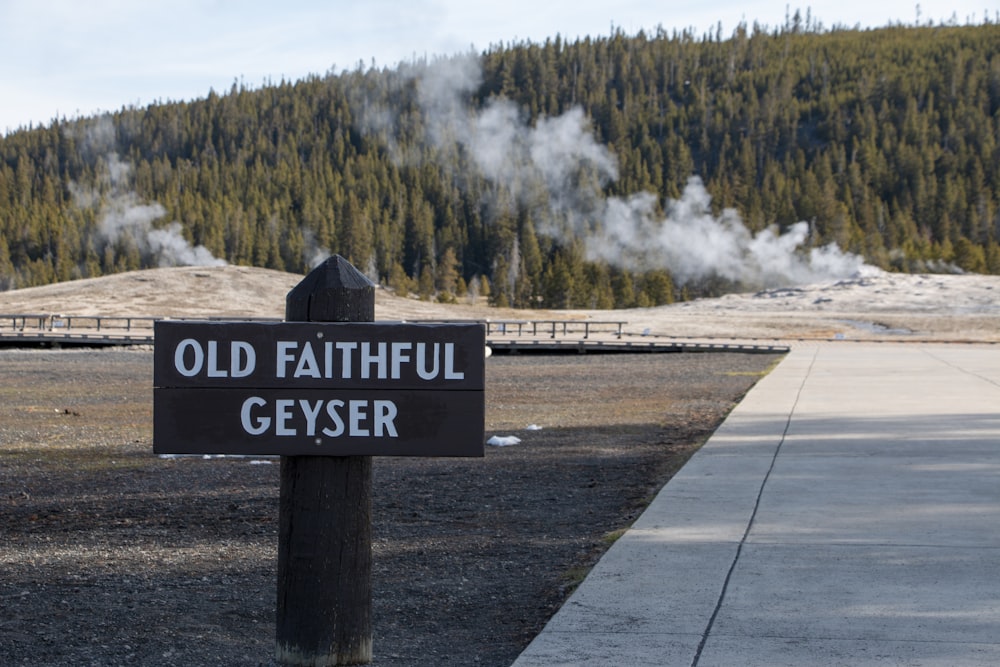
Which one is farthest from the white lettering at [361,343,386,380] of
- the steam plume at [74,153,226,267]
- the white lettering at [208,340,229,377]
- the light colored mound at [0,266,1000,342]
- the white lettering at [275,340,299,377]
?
the steam plume at [74,153,226,267]

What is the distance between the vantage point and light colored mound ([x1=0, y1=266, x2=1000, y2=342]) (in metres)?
64.8

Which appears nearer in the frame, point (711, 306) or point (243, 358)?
point (243, 358)

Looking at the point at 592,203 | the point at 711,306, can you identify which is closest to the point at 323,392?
the point at 711,306

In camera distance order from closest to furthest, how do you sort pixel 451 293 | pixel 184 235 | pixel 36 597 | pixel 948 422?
1. pixel 36 597
2. pixel 948 422
3. pixel 451 293
4. pixel 184 235

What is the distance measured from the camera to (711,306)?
8831 cm

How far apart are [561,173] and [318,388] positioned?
6199 inches

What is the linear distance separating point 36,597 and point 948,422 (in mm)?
11441

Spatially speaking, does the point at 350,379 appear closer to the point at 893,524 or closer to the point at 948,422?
the point at 893,524

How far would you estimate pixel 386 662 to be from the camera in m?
5.27

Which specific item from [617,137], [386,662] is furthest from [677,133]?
[386,662]

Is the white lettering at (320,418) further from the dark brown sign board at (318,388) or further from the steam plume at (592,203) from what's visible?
the steam plume at (592,203)

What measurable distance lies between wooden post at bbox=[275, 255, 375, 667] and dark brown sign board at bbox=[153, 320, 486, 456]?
103mm

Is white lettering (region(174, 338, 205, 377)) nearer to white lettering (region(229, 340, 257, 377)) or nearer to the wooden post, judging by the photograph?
white lettering (region(229, 340, 257, 377))

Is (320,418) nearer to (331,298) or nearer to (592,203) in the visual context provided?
(331,298)
